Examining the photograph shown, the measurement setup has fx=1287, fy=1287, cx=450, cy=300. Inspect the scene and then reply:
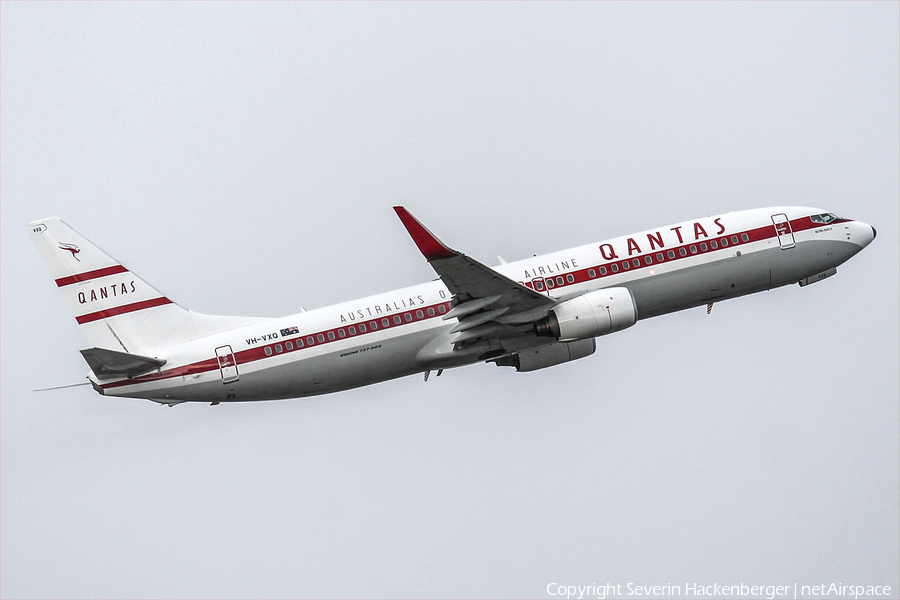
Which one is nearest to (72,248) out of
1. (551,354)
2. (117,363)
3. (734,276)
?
(117,363)

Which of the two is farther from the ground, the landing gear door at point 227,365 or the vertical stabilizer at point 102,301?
the vertical stabilizer at point 102,301

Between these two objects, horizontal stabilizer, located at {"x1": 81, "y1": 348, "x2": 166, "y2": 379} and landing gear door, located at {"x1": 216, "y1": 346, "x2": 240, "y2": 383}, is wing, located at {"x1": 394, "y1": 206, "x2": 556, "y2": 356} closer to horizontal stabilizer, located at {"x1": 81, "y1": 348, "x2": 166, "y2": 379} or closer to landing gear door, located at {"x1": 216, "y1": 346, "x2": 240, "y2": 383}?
landing gear door, located at {"x1": 216, "y1": 346, "x2": 240, "y2": 383}

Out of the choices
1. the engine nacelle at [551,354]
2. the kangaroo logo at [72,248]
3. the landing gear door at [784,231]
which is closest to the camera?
the kangaroo logo at [72,248]

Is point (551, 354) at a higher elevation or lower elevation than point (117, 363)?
higher

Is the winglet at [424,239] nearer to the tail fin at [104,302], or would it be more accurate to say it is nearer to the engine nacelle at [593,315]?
the engine nacelle at [593,315]

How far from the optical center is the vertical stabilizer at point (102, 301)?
180ft

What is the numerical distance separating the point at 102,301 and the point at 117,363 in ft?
13.4

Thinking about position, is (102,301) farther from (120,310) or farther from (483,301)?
(483,301)

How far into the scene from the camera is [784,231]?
58688 millimetres

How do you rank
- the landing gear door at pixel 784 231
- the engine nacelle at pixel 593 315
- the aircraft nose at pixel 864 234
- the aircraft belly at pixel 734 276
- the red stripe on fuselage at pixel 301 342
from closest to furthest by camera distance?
the red stripe on fuselage at pixel 301 342 → the engine nacelle at pixel 593 315 → the aircraft belly at pixel 734 276 → the landing gear door at pixel 784 231 → the aircraft nose at pixel 864 234

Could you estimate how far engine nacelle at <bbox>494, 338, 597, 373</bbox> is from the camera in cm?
5694

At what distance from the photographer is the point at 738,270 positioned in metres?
57.7

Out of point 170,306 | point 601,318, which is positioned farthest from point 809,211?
point 170,306

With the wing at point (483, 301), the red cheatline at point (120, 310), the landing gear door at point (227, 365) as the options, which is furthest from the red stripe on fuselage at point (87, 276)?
the wing at point (483, 301)
